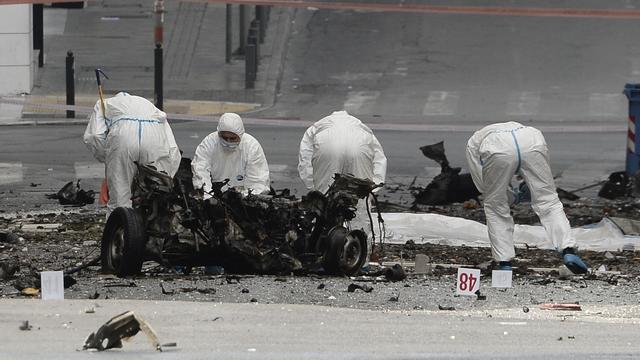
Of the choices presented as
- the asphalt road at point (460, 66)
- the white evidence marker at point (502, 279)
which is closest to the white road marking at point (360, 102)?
the asphalt road at point (460, 66)

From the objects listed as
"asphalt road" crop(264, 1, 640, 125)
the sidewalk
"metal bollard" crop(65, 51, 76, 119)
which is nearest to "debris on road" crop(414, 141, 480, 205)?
"asphalt road" crop(264, 1, 640, 125)

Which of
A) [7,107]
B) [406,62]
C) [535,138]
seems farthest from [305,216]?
[406,62]

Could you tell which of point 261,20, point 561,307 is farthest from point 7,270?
point 261,20

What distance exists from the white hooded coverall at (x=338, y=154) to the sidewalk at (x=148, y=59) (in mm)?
11596

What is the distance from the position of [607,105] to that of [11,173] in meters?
10.7

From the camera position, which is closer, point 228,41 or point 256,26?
point 228,41

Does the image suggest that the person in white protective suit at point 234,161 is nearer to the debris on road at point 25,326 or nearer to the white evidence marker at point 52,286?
the white evidence marker at point 52,286

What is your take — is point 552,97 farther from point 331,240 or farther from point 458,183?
point 331,240

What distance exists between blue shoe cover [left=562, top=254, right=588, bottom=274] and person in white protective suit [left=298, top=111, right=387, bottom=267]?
1.54 meters

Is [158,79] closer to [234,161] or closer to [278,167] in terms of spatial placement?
[278,167]

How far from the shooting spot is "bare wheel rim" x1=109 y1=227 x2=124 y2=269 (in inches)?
468

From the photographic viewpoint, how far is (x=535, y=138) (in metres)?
13.1

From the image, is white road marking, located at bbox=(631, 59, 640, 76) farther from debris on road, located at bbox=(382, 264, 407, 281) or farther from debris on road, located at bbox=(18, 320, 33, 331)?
debris on road, located at bbox=(18, 320, 33, 331)

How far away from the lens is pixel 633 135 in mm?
18750
